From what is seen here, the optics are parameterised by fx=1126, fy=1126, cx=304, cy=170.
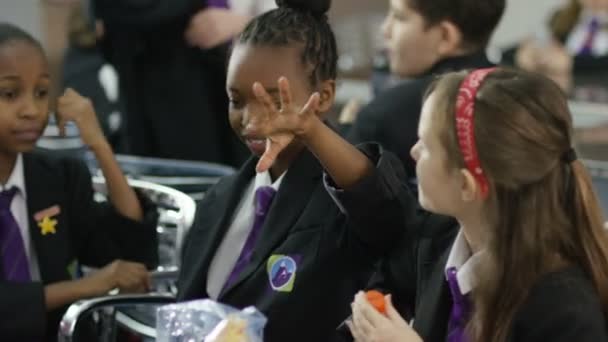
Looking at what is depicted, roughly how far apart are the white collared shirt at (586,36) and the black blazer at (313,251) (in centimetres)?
380

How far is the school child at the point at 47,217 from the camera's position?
2.13 m

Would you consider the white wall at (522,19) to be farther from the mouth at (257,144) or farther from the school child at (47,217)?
the mouth at (257,144)

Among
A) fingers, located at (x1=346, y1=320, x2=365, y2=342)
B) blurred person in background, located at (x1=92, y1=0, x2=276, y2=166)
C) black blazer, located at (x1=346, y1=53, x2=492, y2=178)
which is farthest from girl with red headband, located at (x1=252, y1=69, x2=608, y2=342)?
blurred person in background, located at (x1=92, y1=0, x2=276, y2=166)

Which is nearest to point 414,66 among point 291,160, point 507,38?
point 291,160

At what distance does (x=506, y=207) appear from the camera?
60.8 inches

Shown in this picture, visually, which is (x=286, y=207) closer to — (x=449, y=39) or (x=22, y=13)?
(x=449, y=39)

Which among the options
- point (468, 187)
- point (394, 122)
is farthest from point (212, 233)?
point (394, 122)

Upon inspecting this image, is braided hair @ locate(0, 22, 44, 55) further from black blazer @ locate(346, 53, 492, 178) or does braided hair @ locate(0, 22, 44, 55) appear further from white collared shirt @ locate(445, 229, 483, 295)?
white collared shirt @ locate(445, 229, 483, 295)

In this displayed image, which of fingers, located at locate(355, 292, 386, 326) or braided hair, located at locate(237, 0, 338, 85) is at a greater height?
braided hair, located at locate(237, 0, 338, 85)

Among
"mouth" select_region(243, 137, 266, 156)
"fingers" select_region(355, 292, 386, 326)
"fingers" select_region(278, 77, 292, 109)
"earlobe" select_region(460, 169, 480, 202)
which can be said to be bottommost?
"fingers" select_region(355, 292, 386, 326)

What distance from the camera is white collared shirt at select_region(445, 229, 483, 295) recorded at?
5.26 feet

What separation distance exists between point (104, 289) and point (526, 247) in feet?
3.15

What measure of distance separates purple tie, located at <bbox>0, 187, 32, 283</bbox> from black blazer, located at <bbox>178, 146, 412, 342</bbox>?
1.55 feet

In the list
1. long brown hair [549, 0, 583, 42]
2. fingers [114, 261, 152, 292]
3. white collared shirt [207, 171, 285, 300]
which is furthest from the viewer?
long brown hair [549, 0, 583, 42]
